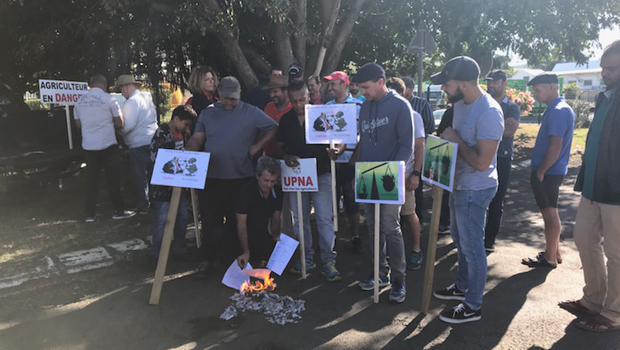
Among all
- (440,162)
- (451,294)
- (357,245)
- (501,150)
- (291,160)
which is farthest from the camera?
(357,245)

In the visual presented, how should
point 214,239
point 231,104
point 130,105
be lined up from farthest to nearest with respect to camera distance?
point 130,105 → point 214,239 → point 231,104

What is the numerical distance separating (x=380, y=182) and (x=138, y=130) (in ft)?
14.7

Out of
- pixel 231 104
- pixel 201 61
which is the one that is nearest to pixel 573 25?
pixel 201 61

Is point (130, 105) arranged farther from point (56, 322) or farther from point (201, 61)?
point (201, 61)

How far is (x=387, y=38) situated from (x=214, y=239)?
8.35 metres

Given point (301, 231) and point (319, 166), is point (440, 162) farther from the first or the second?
point (301, 231)

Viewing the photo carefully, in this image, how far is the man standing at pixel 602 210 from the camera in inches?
137

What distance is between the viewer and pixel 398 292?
4.19 m

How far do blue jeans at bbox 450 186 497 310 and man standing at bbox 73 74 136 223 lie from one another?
199 inches

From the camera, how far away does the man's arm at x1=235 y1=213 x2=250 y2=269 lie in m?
4.47

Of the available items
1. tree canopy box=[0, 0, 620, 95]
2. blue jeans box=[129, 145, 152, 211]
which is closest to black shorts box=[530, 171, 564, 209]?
tree canopy box=[0, 0, 620, 95]

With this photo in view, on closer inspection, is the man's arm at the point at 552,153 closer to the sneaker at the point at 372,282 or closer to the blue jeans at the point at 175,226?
the sneaker at the point at 372,282

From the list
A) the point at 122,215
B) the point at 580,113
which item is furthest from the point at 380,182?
the point at 580,113

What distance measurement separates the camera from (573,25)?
10711 millimetres
